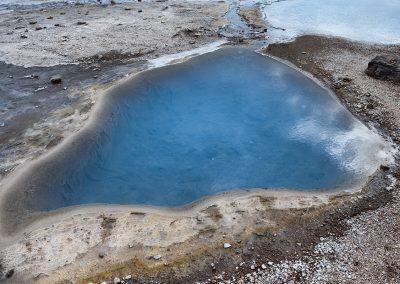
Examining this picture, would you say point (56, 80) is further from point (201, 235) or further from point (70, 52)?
point (201, 235)

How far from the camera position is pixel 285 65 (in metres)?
23.3

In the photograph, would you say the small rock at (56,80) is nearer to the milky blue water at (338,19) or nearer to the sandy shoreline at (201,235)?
the sandy shoreline at (201,235)

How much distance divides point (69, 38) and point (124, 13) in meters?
6.54

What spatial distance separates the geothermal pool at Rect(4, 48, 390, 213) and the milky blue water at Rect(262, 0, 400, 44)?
752cm

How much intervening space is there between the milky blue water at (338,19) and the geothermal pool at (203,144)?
752 centimetres

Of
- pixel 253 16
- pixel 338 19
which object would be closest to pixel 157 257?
pixel 253 16

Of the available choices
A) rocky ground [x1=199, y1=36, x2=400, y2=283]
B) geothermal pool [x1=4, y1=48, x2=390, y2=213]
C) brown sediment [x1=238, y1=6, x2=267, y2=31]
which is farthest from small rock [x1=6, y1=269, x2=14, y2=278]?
brown sediment [x1=238, y1=6, x2=267, y2=31]

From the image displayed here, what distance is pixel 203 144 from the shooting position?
1736 centimetres

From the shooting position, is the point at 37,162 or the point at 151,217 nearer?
the point at 151,217

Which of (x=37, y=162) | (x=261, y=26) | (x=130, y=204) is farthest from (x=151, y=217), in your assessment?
(x=261, y=26)

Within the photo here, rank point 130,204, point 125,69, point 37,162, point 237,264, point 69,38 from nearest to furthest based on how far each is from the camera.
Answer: point 237,264
point 130,204
point 37,162
point 125,69
point 69,38

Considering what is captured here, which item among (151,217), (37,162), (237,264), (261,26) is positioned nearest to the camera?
(237,264)

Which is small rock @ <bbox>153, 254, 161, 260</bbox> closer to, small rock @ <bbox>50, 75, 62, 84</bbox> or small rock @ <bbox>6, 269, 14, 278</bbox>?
small rock @ <bbox>6, 269, 14, 278</bbox>

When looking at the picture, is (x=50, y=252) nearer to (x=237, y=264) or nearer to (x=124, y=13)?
(x=237, y=264)
